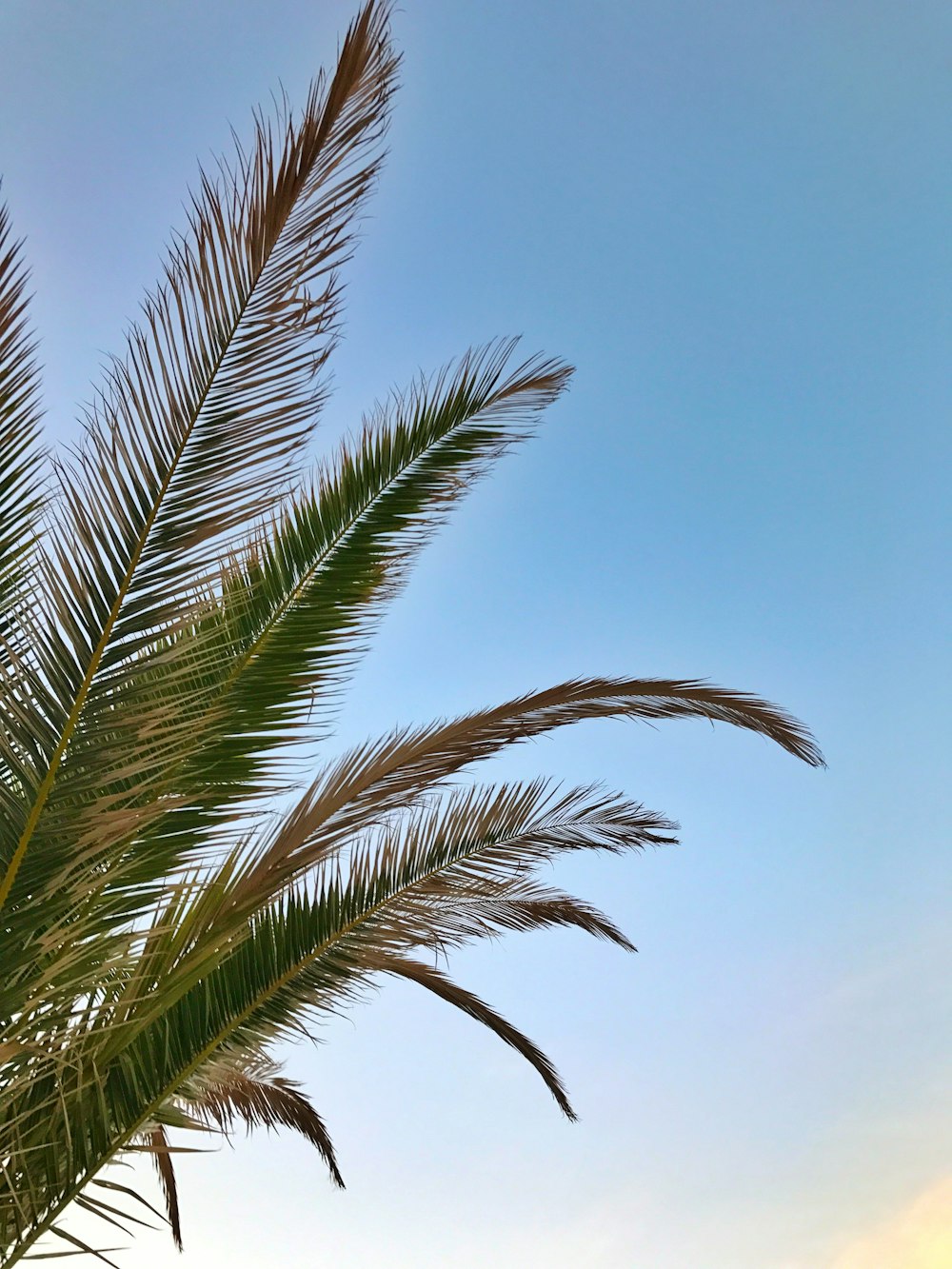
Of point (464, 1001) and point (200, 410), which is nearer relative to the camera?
point (200, 410)

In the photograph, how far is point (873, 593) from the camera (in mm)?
17078

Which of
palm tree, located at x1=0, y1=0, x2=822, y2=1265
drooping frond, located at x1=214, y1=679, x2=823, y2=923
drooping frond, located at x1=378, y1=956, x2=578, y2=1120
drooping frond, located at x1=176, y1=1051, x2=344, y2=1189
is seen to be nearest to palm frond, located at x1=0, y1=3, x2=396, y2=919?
palm tree, located at x1=0, y1=0, x2=822, y2=1265

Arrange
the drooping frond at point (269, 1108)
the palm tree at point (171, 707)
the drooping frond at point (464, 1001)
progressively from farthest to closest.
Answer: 1. the drooping frond at point (269, 1108)
2. the drooping frond at point (464, 1001)
3. the palm tree at point (171, 707)

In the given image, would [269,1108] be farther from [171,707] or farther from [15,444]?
[15,444]

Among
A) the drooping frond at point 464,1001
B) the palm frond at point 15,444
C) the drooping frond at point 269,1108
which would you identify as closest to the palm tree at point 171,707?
the palm frond at point 15,444

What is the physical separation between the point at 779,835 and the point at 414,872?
14.2 meters

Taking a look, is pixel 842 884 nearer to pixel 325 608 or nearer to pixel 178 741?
pixel 325 608

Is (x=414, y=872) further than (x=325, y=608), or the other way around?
(x=414, y=872)

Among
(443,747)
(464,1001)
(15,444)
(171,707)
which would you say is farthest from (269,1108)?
(15,444)

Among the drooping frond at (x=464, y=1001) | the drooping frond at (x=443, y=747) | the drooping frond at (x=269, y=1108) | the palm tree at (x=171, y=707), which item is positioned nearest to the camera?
the palm tree at (x=171, y=707)

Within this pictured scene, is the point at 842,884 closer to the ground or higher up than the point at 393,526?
higher up

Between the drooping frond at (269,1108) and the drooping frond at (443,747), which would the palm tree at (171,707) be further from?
the drooping frond at (269,1108)

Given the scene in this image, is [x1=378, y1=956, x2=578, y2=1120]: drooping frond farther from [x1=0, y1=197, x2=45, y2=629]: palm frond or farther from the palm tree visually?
[x1=0, y1=197, x2=45, y2=629]: palm frond

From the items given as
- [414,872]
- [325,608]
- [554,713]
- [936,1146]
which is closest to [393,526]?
[325,608]
